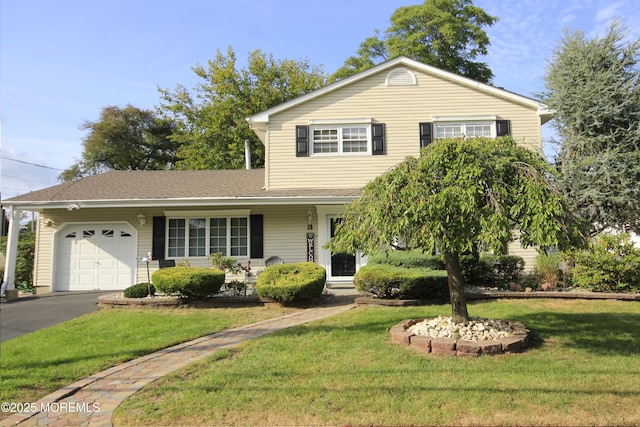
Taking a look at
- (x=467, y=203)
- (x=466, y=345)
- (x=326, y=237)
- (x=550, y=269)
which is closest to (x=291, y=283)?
(x=326, y=237)

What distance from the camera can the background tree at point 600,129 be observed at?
1077 centimetres

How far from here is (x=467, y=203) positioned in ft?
15.6

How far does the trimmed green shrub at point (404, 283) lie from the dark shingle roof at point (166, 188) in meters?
3.51

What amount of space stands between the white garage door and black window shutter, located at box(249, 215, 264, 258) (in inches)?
147

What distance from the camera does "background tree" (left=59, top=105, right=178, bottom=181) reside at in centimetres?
3238

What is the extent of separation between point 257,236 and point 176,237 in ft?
8.39

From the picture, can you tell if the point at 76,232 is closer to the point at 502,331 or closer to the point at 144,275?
the point at 144,275

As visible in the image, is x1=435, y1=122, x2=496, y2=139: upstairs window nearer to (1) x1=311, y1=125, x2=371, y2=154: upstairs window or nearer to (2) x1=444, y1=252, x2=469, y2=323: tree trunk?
(1) x1=311, y1=125, x2=371, y2=154: upstairs window

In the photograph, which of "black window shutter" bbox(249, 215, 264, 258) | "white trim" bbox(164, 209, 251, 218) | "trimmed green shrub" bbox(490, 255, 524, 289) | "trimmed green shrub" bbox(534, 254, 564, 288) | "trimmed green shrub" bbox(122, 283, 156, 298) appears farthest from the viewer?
"white trim" bbox(164, 209, 251, 218)

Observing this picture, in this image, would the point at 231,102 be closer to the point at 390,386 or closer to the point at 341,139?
the point at 341,139

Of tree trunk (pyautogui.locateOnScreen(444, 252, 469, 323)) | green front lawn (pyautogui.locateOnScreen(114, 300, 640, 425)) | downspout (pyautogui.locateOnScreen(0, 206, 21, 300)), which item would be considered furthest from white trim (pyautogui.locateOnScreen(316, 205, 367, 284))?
downspout (pyautogui.locateOnScreen(0, 206, 21, 300))

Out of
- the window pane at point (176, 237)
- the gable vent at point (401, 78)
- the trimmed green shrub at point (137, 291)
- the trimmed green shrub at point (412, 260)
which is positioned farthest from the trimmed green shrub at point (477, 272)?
the window pane at point (176, 237)

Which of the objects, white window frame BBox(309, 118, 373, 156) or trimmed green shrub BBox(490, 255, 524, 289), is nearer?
trimmed green shrub BBox(490, 255, 524, 289)

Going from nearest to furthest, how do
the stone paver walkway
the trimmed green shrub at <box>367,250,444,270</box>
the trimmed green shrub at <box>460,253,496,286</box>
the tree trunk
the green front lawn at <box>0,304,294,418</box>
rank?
the stone paver walkway → the green front lawn at <box>0,304,294,418</box> → the tree trunk → the trimmed green shrub at <box>367,250,444,270</box> → the trimmed green shrub at <box>460,253,496,286</box>
